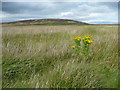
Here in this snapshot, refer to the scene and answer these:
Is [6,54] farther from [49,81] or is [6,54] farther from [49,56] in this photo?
[49,81]

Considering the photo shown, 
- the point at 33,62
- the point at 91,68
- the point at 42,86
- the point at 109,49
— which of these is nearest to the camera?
the point at 42,86

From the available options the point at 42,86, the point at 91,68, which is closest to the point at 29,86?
the point at 42,86

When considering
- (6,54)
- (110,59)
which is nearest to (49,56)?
(6,54)

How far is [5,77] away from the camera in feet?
6.20

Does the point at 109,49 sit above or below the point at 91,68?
above

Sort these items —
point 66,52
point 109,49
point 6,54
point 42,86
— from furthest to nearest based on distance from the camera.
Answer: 1. point 109,49
2. point 66,52
3. point 6,54
4. point 42,86

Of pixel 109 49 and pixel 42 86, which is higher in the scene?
pixel 109 49

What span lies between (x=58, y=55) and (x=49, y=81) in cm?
106

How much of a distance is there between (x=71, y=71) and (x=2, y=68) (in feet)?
3.79

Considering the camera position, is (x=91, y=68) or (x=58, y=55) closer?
(x=91, y=68)

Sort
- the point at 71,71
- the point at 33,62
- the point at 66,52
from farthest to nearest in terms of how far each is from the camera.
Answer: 1. the point at 66,52
2. the point at 33,62
3. the point at 71,71

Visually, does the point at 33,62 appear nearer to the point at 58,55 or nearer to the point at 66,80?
the point at 58,55

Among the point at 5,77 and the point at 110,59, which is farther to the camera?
the point at 110,59

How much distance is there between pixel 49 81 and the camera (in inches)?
64.8
